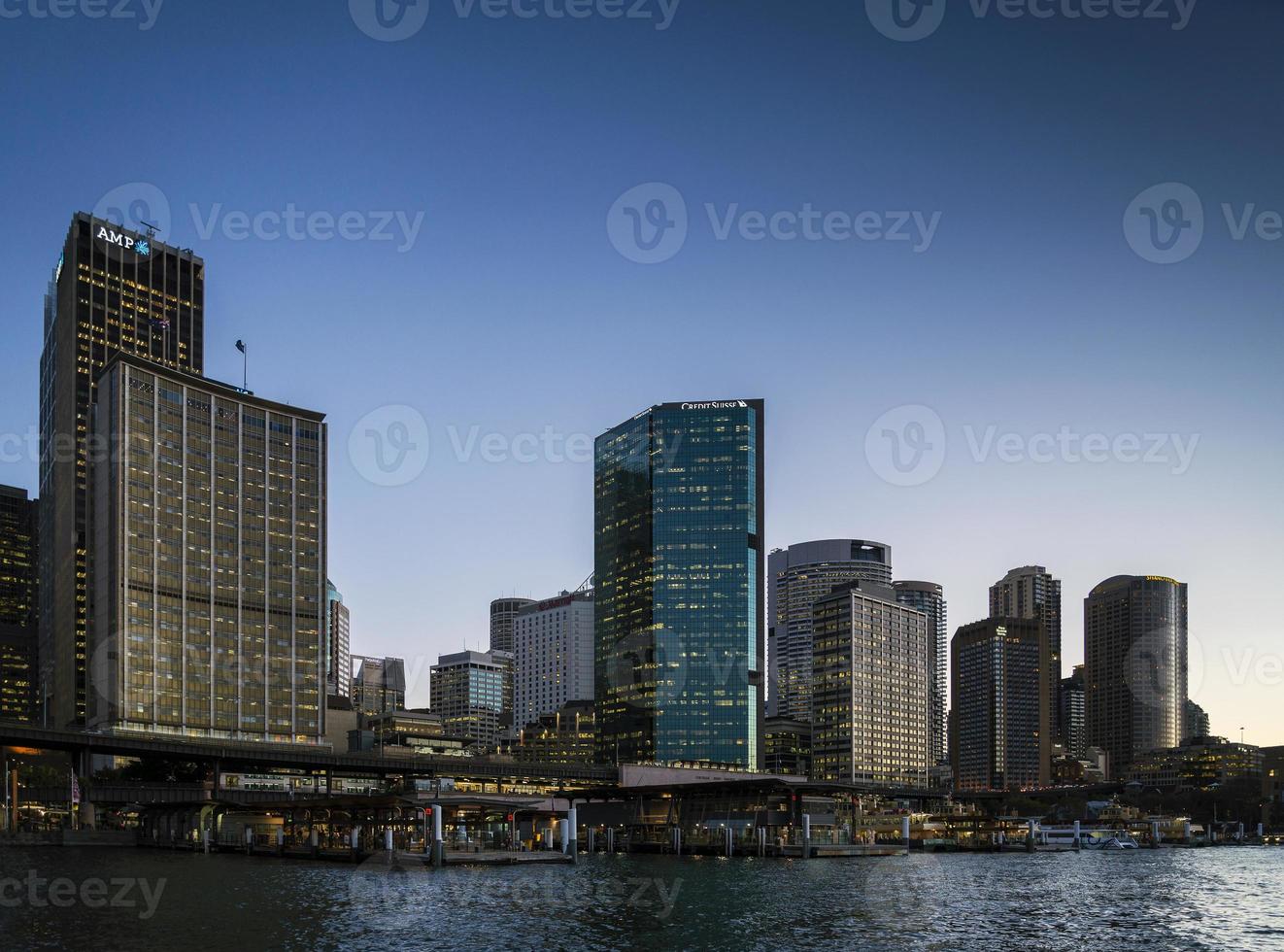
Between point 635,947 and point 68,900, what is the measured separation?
42.1 metres

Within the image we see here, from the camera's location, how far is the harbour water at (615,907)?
2633 inches

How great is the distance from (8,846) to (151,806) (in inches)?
839

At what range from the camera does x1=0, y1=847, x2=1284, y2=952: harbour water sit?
66.9 metres

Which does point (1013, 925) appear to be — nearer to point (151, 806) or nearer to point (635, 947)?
point (635, 947)

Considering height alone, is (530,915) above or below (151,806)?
above

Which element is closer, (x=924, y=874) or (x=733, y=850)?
(x=924, y=874)

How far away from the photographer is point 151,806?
187500mm

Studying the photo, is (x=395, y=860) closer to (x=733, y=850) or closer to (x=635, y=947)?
(x=733, y=850)

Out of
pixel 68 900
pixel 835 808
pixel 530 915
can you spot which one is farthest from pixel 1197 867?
pixel 68 900

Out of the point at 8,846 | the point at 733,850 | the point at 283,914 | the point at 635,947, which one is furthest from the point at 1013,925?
the point at 8,846

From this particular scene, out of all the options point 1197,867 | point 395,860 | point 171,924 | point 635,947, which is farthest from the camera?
point 1197,867

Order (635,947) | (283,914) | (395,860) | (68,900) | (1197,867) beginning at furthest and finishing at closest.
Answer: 1. (1197,867)
2. (395,860)
3. (68,900)
4. (283,914)
5. (635,947)

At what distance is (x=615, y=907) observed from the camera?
81.9m

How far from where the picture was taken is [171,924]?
229 ft
